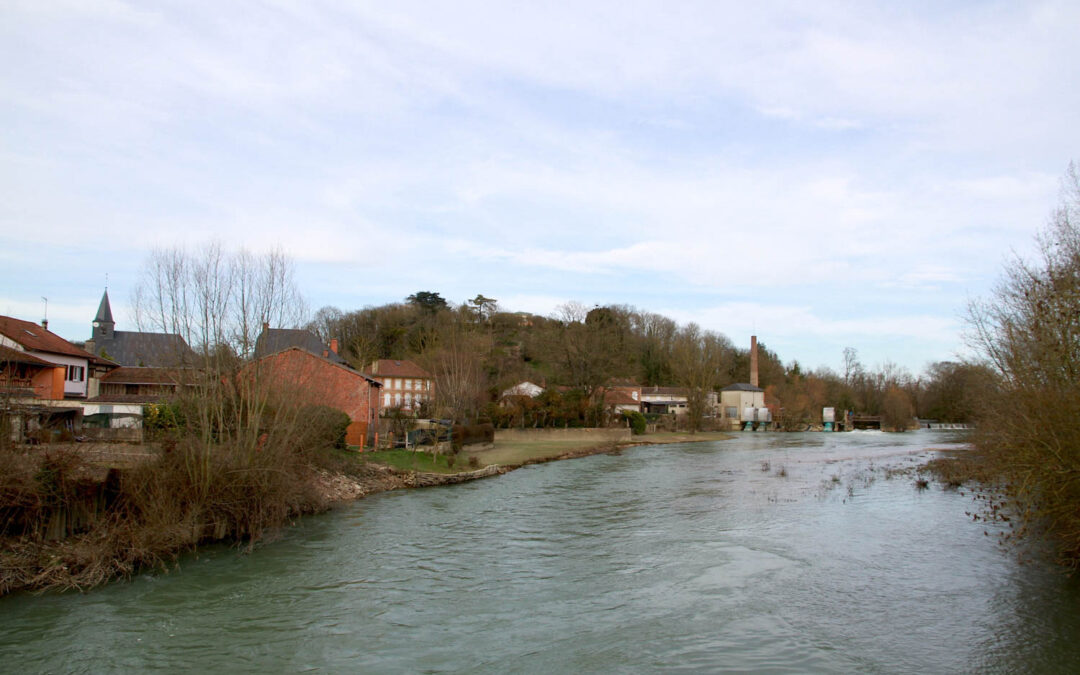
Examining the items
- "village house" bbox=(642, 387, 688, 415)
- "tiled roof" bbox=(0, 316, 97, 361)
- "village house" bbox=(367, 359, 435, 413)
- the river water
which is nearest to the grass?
the river water

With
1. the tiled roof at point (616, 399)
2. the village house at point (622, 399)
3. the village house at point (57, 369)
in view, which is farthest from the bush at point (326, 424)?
the tiled roof at point (616, 399)

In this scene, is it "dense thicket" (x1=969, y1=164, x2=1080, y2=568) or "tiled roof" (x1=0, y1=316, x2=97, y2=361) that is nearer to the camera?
"dense thicket" (x1=969, y1=164, x2=1080, y2=568)

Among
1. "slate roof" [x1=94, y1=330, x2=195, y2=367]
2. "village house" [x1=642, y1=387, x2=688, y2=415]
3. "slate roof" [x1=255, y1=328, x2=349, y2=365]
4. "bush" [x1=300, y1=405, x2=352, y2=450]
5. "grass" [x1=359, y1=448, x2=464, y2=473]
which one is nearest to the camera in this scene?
"slate roof" [x1=94, y1=330, x2=195, y2=367]

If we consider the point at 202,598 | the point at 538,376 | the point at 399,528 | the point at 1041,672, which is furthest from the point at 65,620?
the point at 538,376

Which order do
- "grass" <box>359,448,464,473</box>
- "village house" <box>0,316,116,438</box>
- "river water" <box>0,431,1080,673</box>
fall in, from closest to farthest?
1. "river water" <box>0,431,1080,673</box>
2. "village house" <box>0,316,116,438</box>
3. "grass" <box>359,448,464,473</box>

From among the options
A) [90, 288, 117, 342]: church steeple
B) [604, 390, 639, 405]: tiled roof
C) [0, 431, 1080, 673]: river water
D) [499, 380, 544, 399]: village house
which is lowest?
[0, 431, 1080, 673]: river water

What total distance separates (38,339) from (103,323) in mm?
28369

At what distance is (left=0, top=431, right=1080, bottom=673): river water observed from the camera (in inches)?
367

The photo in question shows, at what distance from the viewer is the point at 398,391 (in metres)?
68.9

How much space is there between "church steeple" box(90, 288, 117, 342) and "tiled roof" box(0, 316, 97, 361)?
23.2m

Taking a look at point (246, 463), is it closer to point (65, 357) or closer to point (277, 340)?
point (277, 340)

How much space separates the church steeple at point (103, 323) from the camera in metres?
58.8

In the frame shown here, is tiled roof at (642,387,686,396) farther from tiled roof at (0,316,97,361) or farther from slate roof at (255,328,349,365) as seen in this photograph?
slate roof at (255,328,349,365)

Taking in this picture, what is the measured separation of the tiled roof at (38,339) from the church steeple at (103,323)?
23230mm
